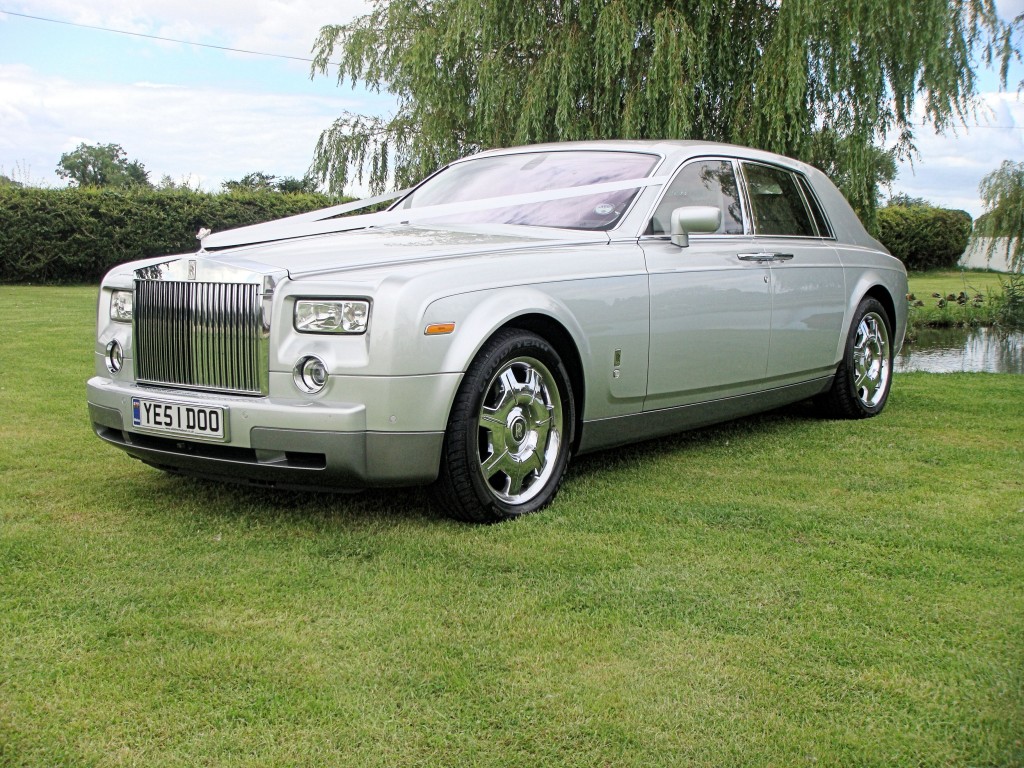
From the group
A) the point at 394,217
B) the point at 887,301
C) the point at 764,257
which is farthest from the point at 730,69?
the point at 394,217

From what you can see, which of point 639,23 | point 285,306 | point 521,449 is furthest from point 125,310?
point 639,23

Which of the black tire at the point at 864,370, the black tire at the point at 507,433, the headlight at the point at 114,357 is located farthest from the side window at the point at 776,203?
the headlight at the point at 114,357

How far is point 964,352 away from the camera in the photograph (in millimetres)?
11500

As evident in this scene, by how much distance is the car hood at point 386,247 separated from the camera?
163 inches

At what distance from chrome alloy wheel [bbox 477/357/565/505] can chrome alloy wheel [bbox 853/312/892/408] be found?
294 centimetres

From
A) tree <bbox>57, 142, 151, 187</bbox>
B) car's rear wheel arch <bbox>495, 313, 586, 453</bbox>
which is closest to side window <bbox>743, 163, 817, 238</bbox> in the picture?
car's rear wheel arch <bbox>495, 313, 586, 453</bbox>

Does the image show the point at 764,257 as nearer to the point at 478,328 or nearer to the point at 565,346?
the point at 565,346

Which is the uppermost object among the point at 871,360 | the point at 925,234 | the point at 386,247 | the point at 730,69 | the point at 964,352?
the point at 730,69

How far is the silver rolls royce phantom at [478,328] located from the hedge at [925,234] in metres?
26.2

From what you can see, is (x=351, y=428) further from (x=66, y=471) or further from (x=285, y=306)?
(x=66, y=471)

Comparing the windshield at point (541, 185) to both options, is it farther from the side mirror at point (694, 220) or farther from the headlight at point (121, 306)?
the headlight at point (121, 306)

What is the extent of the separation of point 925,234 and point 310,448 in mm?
30190

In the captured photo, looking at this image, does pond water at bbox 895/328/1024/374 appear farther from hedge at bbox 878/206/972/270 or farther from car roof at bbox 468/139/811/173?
hedge at bbox 878/206/972/270

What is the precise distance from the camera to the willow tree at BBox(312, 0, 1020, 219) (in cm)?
1044
